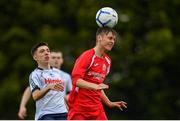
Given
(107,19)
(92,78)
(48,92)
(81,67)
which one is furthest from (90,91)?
(107,19)

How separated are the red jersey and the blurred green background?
1139 cm

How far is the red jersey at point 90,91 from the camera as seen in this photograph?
9273 mm

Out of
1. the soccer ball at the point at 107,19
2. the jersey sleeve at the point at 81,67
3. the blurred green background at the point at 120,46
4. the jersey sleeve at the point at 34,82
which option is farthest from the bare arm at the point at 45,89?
the blurred green background at the point at 120,46

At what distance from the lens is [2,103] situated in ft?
69.7

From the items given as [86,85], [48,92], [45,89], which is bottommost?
[48,92]

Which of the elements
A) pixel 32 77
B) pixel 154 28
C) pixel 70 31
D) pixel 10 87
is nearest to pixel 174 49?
pixel 154 28

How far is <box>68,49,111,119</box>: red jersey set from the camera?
9.27 m

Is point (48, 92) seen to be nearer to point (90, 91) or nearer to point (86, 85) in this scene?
point (90, 91)

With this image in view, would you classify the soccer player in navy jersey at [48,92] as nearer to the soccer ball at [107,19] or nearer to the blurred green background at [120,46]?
the soccer ball at [107,19]

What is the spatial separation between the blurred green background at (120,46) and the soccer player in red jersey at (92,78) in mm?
11378

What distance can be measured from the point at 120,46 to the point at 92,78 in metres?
12.0

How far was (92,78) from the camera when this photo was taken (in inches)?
369

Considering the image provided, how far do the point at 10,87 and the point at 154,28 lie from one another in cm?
414

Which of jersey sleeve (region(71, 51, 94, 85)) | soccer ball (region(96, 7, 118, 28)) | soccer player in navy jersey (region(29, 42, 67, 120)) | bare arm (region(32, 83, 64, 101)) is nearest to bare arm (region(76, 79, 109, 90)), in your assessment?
jersey sleeve (region(71, 51, 94, 85))
